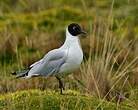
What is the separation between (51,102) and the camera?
6262 millimetres

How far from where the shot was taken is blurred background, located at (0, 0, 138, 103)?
7699 millimetres

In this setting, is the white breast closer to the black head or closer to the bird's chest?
the bird's chest

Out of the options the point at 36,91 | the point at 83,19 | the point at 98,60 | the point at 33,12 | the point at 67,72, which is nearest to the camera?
the point at 67,72

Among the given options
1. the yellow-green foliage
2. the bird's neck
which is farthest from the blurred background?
the bird's neck

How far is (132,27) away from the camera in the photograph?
1233cm

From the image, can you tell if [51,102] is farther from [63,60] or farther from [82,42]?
[82,42]

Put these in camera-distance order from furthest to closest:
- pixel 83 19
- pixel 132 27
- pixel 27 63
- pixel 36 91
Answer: pixel 83 19 < pixel 132 27 < pixel 27 63 < pixel 36 91

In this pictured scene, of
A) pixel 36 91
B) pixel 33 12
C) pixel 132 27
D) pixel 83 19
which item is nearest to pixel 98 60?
pixel 36 91

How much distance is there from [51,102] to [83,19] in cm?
750

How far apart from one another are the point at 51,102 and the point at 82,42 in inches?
191

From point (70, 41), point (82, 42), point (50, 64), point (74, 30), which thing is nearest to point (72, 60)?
point (70, 41)

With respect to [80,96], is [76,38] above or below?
above

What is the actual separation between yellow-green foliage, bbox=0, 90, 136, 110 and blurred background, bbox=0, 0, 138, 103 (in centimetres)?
26

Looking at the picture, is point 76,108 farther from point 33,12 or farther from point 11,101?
point 33,12
